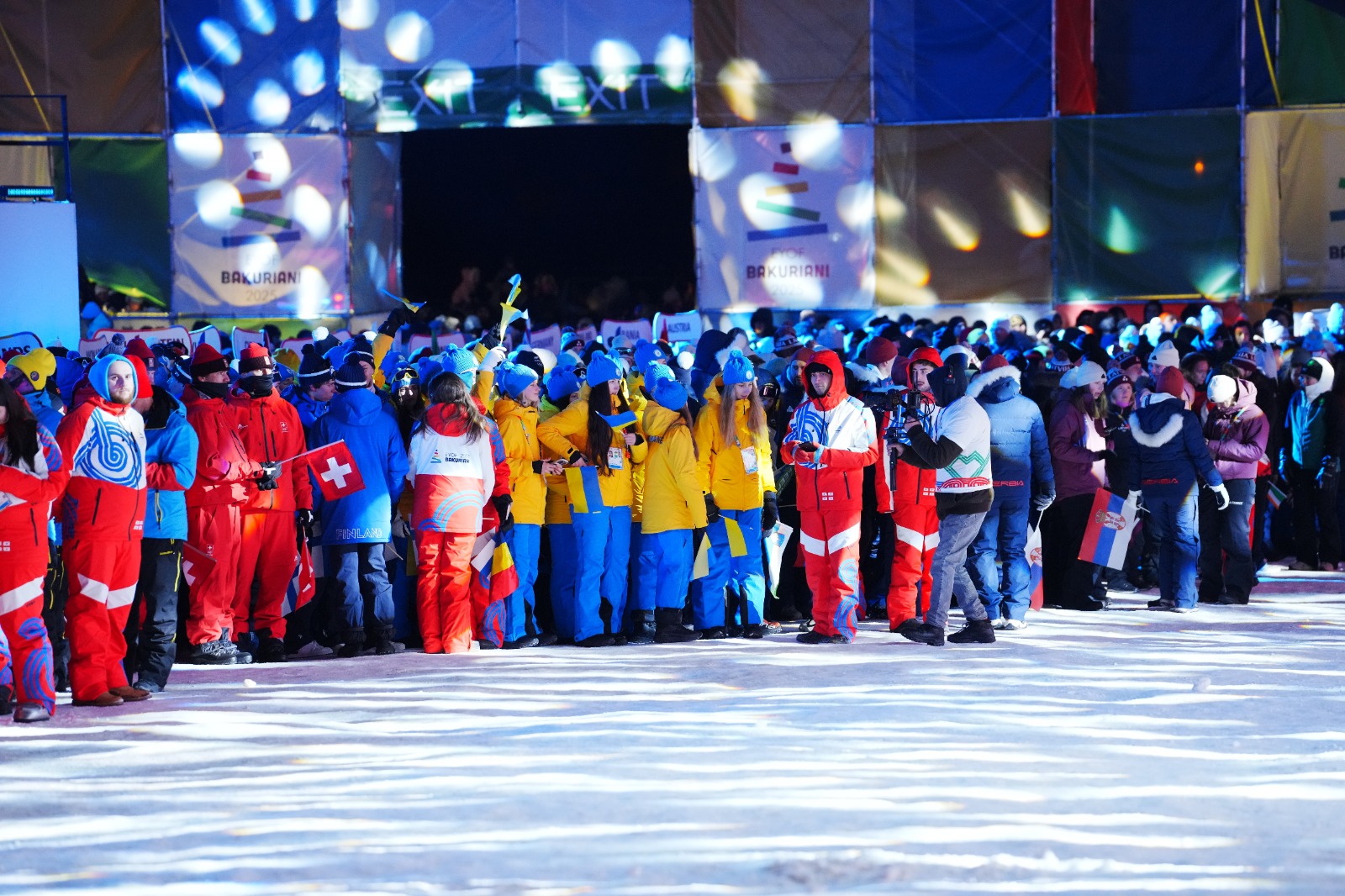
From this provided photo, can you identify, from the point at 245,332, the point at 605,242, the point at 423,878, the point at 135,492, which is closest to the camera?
the point at 423,878

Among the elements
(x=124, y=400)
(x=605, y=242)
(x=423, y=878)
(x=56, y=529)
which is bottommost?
(x=423, y=878)

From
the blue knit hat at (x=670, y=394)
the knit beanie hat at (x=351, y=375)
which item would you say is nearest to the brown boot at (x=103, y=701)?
the knit beanie hat at (x=351, y=375)

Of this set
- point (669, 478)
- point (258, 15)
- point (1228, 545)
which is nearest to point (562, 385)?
point (669, 478)

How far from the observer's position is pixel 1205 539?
13031 millimetres

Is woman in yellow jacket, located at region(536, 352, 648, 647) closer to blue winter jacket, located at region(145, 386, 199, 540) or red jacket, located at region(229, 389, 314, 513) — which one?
red jacket, located at region(229, 389, 314, 513)

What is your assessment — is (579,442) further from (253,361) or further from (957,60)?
(957,60)

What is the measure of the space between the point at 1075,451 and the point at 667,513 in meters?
3.29

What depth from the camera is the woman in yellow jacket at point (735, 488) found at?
1145 cm

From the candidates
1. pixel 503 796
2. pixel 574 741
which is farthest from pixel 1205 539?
pixel 503 796

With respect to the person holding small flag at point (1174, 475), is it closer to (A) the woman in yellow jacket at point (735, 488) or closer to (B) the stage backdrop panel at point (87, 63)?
(A) the woman in yellow jacket at point (735, 488)

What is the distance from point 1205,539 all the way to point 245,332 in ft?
27.6

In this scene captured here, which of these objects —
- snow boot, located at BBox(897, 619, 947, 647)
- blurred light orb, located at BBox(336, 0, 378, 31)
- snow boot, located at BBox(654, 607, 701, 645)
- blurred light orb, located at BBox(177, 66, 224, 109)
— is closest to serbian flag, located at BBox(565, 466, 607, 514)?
snow boot, located at BBox(654, 607, 701, 645)

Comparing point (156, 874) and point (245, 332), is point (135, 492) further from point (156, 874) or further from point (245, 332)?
point (245, 332)

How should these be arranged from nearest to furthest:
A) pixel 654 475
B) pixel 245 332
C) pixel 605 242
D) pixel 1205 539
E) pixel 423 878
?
pixel 423 878
pixel 654 475
pixel 1205 539
pixel 245 332
pixel 605 242
